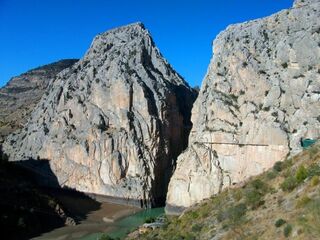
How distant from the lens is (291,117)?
205ft

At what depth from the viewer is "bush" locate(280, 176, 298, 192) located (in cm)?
2625

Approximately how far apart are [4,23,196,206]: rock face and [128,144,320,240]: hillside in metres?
51.4

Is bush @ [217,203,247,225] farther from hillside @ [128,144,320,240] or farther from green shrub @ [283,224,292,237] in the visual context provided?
green shrub @ [283,224,292,237]

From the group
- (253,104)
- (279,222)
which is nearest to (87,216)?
(253,104)

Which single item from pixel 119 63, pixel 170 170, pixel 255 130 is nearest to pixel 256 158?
pixel 255 130

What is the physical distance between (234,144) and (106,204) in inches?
1100

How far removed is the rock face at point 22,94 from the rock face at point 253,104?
206 feet

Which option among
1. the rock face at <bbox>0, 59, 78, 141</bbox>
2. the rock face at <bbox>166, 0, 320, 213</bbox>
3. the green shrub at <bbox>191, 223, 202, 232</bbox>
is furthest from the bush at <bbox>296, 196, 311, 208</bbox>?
the rock face at <bbox>0, 59, 78, 141</bbox>

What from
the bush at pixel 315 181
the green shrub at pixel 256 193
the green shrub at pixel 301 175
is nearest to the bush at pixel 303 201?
the bush at pixel 315 181

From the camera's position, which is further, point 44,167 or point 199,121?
point 44,167

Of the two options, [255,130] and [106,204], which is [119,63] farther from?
[255,130]

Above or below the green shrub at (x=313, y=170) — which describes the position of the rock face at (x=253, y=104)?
above

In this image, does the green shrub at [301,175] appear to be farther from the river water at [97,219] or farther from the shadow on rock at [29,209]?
the shadow on rock at [29,209]

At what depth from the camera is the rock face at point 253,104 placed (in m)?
62.6
